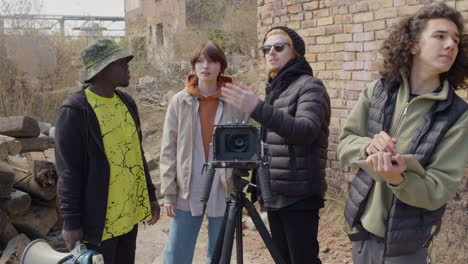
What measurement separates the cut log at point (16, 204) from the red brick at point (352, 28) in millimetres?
3536

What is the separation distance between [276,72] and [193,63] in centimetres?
58

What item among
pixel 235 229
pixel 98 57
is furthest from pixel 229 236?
pixel 98 57

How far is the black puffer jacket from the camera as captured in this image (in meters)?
2.52

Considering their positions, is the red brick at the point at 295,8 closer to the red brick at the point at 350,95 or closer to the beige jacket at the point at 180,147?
the red brick at the point at 350,95

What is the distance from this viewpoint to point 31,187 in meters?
4.84

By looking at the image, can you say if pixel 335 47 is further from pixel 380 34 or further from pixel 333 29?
pixel 380 34

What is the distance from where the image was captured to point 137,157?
9.35 ft

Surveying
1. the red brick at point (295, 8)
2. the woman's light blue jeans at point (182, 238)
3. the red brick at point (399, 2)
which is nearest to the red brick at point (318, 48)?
the red brick at point (295, 8)

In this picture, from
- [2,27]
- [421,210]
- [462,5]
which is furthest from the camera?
[2,27]

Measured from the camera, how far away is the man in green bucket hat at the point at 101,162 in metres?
2.49

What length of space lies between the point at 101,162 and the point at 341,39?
2996mm

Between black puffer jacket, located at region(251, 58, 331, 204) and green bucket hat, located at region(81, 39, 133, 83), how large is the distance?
0.93 m

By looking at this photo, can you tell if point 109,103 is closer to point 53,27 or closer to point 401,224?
point 401,224

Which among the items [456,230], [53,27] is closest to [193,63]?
[456,230]
